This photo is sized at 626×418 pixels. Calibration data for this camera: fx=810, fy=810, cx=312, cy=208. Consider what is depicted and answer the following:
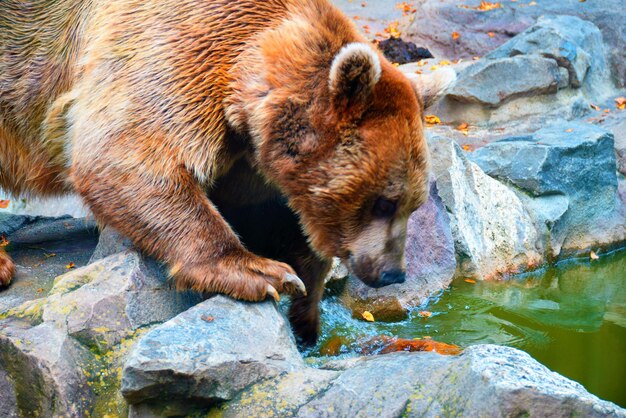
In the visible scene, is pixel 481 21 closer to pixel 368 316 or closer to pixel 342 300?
pixel 342 300

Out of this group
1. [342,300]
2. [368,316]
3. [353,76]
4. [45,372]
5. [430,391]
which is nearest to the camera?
[430,391]

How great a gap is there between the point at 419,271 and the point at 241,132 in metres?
2.68

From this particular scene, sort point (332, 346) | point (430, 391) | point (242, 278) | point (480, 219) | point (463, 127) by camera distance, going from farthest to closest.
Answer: point (463, 127) → point (480, 219) → point (332, 346) → point (242, 278) → point (430, 391)

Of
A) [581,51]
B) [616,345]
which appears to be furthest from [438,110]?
[616,345]

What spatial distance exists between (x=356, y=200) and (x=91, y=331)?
1.59 metres

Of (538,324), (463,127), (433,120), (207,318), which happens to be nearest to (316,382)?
(207,318)

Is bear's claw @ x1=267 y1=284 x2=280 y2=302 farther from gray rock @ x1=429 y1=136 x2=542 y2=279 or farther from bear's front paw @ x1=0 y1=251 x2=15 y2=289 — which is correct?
gray rock @ x1=429 y1=136 x2=542 y2=279

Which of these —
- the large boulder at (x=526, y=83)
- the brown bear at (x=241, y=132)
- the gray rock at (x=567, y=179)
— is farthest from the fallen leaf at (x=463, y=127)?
the brown bear at (x=241, y=132)

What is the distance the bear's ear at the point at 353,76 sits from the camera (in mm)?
4188

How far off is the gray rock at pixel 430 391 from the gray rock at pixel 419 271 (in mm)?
2407

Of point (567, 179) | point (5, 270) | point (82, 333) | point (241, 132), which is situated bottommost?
point (567, 179)

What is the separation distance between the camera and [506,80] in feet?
37.2

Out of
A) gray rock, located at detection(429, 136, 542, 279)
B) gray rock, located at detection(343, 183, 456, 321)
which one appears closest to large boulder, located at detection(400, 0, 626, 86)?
gray rock, located at detection(429, 136, 542, 279)

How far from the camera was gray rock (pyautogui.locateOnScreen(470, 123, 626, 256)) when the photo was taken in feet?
27.3
